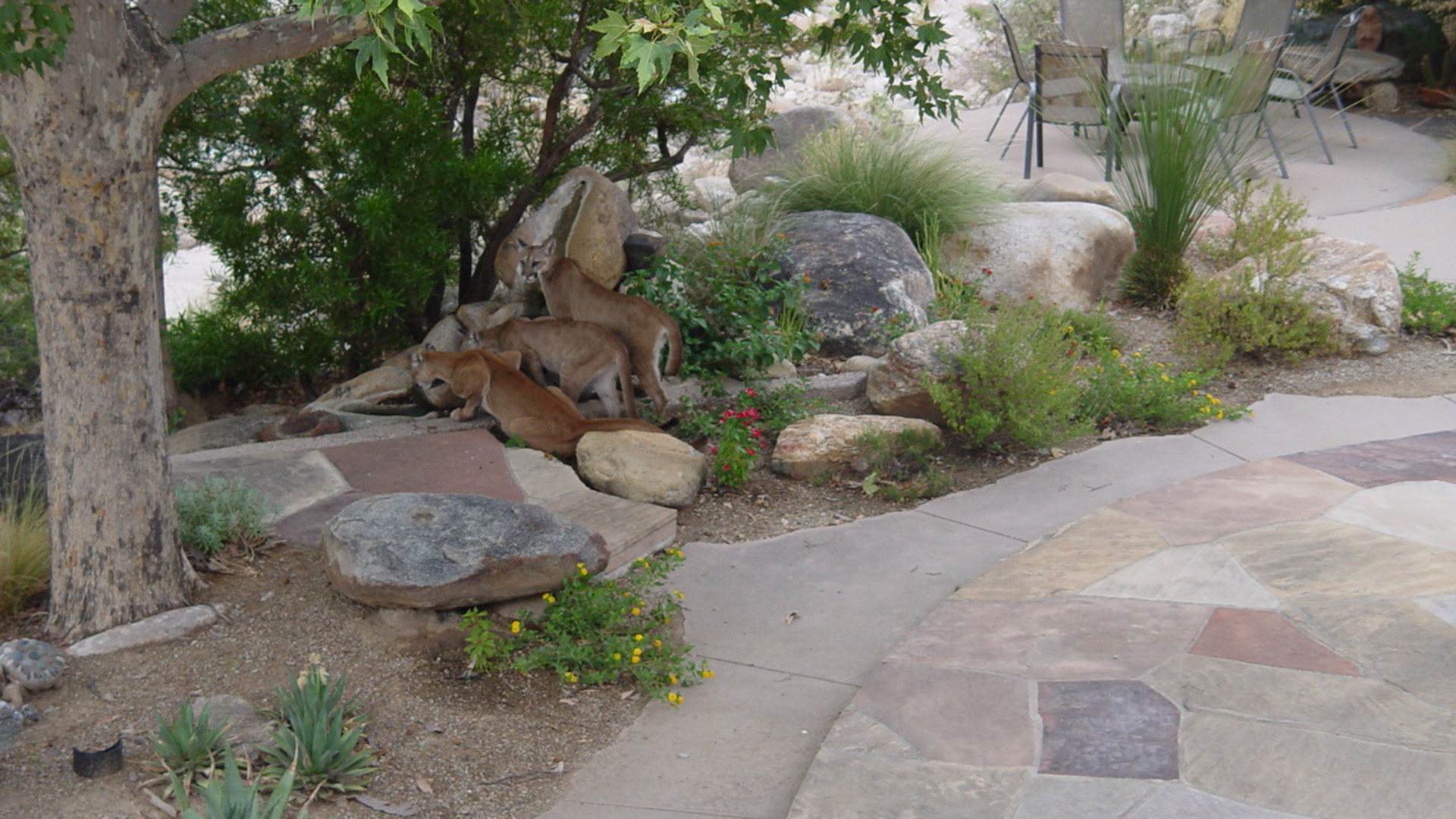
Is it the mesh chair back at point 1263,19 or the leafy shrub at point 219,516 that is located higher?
the mesh chair back at point 1263,19

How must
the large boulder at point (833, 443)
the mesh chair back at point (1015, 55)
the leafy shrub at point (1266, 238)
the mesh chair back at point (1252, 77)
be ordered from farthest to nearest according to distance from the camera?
the mesh chair back at point (1015, 55)
the mesh chair back at point (1252, 77)
the leafy shrub at point (1266, 238)
the large boulder at point (833, 443)

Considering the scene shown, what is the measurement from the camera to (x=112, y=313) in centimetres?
349

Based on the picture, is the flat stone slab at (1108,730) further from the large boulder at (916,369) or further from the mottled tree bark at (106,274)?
the mottled tree bark at (106,274)

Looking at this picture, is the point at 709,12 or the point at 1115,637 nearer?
the point at 709,12

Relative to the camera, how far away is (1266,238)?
7770 millimetres

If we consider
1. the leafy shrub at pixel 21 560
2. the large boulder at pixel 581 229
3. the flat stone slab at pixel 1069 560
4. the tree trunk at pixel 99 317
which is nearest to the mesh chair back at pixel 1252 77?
the large boulder at pixel 581 229

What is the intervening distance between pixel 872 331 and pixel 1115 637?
3794 mm

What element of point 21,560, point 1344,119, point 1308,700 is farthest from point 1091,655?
point 1344,119

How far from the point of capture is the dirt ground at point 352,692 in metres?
3.05

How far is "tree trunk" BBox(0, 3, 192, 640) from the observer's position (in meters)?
3.34

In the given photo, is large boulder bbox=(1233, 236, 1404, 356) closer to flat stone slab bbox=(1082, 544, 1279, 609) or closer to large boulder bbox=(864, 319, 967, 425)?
large boulder bbox=(864, 319, 967, 425)

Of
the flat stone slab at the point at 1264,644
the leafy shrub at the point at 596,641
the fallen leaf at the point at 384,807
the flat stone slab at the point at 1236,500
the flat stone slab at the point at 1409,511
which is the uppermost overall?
the flat stone slab at the point at 1409,511

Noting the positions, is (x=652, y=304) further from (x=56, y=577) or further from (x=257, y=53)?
(x=56, y=577)

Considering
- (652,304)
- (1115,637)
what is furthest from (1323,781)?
(652,304)
